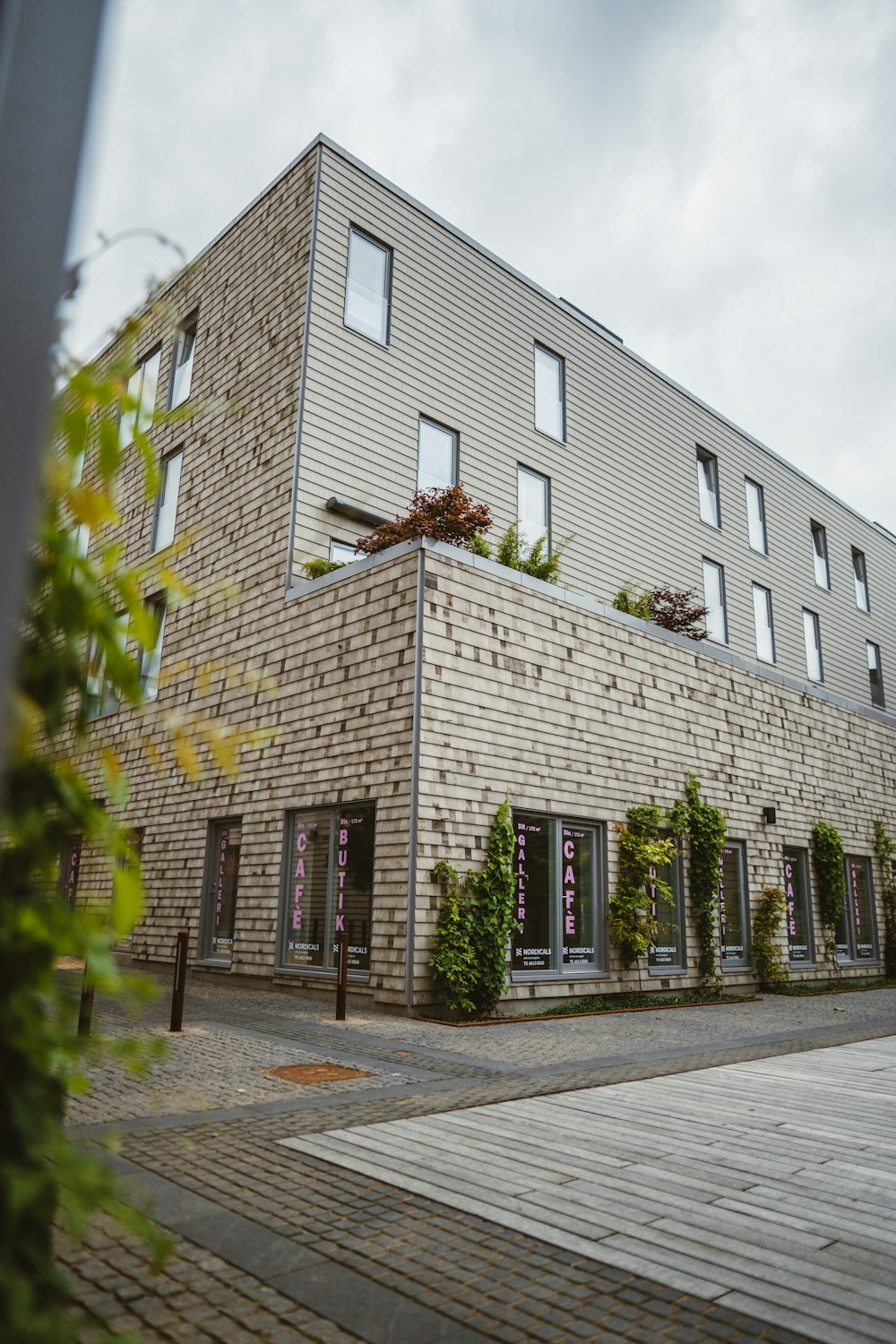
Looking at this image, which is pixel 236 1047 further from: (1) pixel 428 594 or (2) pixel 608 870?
(2) pixel 608 870

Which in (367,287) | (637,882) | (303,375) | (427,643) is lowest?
(637,882)

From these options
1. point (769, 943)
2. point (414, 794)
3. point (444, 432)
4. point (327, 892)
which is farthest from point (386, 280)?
point (769, 943)

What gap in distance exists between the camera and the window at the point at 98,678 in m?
1.21

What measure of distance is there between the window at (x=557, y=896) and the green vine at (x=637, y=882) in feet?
0.83

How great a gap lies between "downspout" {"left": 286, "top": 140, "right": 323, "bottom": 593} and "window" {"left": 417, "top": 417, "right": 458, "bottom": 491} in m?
2.16

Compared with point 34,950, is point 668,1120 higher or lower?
lower

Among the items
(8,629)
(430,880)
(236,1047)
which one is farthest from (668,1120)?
(8,629)

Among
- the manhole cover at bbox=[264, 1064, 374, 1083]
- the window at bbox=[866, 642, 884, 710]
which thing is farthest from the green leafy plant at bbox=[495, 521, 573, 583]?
the window at bbox=[866, 642, 884, 710]

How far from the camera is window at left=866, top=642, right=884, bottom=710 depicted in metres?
24.0

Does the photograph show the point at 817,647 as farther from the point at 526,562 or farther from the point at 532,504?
the point at 526,562

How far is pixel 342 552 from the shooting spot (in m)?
12.7

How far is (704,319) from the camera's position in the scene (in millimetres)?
40281

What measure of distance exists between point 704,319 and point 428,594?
35707 millimetres

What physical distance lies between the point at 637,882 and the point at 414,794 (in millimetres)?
3656
